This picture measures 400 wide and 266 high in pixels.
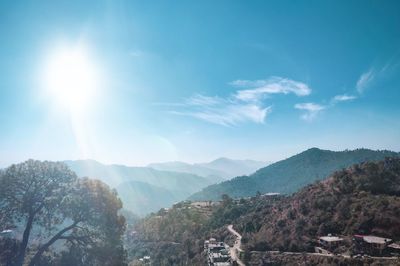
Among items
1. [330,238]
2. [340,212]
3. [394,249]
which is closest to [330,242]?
[330,238]

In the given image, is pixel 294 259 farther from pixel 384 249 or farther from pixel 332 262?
pixel 384 249

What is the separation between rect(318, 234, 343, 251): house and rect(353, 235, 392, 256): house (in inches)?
57.6

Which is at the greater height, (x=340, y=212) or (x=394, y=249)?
(x=340, y=212)

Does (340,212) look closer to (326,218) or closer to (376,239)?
(326,218)

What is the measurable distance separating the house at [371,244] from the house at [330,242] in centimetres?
146

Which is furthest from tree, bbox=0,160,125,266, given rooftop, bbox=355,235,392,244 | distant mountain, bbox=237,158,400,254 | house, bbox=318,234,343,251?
distant mountain, bbox=237,158,400,254

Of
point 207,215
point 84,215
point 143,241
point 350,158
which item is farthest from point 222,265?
point 350,158

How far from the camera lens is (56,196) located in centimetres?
1502

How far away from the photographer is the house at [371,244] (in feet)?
79.9

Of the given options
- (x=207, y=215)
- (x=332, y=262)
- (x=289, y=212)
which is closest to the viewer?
(x=332, y=262)

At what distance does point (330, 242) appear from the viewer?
90.6 ft

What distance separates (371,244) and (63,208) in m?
23.6

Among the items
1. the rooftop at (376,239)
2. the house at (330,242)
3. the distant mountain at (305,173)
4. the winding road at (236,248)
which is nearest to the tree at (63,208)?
the house at (330,242)

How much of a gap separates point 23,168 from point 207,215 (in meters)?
62.8
